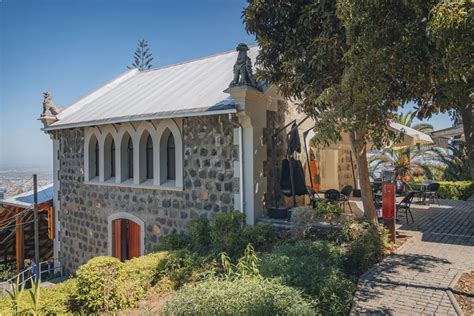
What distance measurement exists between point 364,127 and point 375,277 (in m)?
2.50

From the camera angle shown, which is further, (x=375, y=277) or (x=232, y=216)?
(x=232, y=216)

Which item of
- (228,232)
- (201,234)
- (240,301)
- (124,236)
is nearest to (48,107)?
(124,236)

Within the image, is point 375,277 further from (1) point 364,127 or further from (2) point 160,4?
(2) point 160,4

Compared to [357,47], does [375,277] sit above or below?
below

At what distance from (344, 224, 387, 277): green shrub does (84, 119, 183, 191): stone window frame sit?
526 centimetres

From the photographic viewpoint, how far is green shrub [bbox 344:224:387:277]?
20.0ft

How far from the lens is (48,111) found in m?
14.2

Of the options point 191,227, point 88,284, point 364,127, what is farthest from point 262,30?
point 88,284

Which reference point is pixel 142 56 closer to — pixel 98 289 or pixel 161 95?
pixel 161 95

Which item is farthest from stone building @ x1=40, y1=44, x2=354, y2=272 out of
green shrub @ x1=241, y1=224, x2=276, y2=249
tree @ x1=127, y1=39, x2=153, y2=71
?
tree @ x1=127, y1=39, x2=153, y2=71

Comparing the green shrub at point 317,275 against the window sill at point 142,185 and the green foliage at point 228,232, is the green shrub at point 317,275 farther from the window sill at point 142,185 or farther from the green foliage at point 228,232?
the window sill at point 142,185

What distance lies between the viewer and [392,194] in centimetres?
745

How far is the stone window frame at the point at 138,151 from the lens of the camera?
10.1 metres

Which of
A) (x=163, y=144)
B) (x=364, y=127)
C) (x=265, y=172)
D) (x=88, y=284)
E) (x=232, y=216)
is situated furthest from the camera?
(x=163, y=144)
